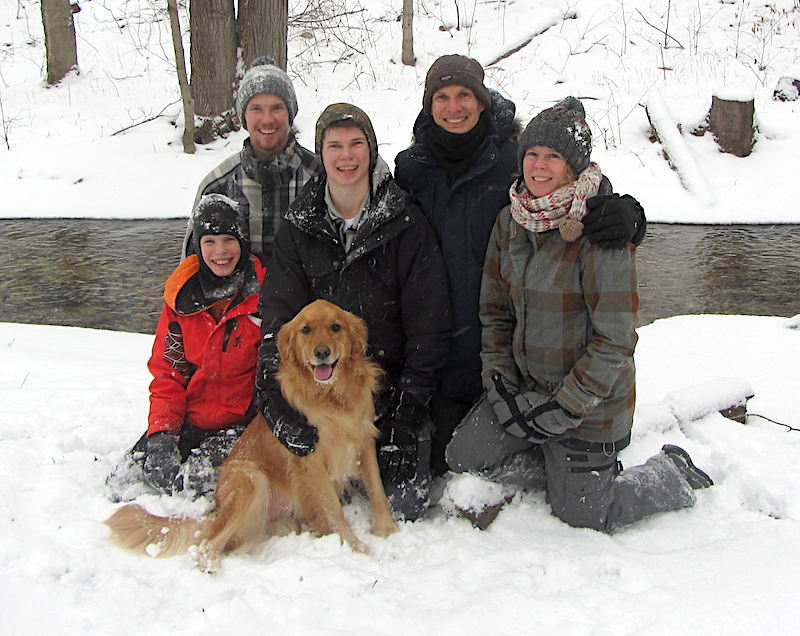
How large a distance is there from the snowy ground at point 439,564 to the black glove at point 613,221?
1161 millimetres

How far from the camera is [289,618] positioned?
1.84 m

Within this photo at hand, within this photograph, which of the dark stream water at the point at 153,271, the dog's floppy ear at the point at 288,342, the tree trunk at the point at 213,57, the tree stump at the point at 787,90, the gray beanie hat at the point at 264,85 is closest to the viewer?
the dog's floppy ear at the point at 288,342

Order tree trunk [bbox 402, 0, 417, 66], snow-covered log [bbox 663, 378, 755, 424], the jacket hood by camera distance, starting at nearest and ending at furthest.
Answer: the jacket hood, snow-covered log [bbox 663, 378, 755, 424], tree trunk [bbox 402, 0, 417, 66]

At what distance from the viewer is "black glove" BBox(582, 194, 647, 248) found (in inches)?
82.9

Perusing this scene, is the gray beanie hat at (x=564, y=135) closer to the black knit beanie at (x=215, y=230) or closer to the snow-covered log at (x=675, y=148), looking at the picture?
the black knit beanie at (x=215, y=230)

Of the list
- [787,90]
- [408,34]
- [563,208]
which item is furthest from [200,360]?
[408,34]

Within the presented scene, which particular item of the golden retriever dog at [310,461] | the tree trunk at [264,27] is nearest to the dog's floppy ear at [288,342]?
the golden retriever dog at [310,461]

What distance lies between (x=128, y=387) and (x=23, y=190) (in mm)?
7156

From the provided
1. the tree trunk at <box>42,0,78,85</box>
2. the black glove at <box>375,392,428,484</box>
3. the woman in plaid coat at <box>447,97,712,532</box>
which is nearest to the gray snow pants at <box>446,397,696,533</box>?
the woman in plaid coat at <box>447,97,712,532</box>

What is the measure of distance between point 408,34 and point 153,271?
9277 millimetres

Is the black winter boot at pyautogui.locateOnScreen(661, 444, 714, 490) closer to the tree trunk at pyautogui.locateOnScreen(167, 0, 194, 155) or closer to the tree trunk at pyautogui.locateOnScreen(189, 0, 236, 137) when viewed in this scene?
the tree trunk at pyautogui.locateOnScreen(189, 0, 236, 137)

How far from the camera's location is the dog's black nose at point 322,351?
2.37 m

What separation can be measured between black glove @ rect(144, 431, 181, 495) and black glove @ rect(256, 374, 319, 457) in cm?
53

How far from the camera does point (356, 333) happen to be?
8.24ft
